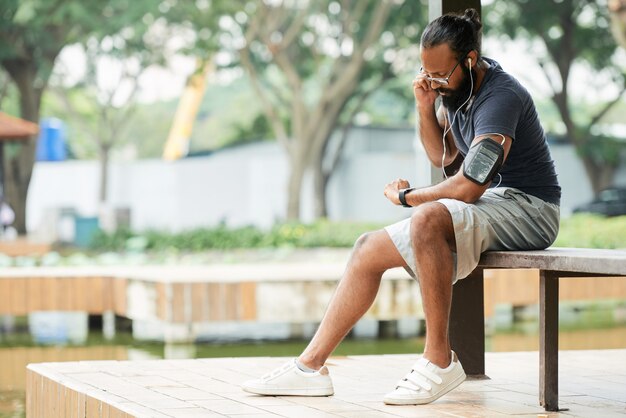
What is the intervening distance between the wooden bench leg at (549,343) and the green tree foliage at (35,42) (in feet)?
52.5

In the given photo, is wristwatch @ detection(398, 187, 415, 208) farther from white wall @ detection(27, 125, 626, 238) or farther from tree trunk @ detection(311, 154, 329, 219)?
white wall @ detection(27, 125, 626, 238)

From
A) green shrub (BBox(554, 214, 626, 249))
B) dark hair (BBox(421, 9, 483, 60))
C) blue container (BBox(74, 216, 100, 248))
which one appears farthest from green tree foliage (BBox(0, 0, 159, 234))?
dark hair (BBox(421, 9, 483, 60))

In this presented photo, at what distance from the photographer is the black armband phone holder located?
353 centimetres

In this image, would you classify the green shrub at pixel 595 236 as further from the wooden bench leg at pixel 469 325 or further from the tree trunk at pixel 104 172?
the tree trunk at pixel 104 172

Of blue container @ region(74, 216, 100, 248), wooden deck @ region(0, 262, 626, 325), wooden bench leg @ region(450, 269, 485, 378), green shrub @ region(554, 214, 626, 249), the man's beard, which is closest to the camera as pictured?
the man's beard

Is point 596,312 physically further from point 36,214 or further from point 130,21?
point 36,214

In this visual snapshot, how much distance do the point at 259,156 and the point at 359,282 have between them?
24.6m

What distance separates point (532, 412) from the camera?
3566 millimetres

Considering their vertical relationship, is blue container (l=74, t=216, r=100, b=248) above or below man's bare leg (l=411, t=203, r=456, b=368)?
below

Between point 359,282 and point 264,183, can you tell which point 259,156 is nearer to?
point 264,183

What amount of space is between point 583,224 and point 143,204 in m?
15.9

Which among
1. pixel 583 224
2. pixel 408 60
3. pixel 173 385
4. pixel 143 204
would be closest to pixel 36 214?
pixel 143 204

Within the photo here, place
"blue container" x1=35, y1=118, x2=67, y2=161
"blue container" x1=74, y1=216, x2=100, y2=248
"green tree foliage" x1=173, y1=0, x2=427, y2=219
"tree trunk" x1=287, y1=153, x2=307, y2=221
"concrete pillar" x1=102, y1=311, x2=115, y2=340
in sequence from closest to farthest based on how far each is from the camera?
"concrete pillar" x1=102, y1=311, x2=115, y2=340 < "green tree foliage" x1=173, y1=0, x2=427, y2=219 < "tree trunk" x1=287, y1=153, x2=307, y2=221 < "blue container" x1=74, y1=216, x2=100, y2=248 < "blue container" x1=35, y1=118, x2=67, y2=161

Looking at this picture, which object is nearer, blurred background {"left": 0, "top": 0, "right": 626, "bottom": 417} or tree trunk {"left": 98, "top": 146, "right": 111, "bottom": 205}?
blurred background {"left": 0, "top": 0, "right": 626, "bottom": 417}
